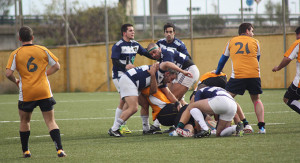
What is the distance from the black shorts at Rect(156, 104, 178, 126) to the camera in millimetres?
8742

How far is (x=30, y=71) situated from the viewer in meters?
6.51

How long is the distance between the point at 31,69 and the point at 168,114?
300 cm

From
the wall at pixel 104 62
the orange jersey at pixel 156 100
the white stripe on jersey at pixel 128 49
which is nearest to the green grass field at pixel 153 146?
the orange jersey at pixel 156 100

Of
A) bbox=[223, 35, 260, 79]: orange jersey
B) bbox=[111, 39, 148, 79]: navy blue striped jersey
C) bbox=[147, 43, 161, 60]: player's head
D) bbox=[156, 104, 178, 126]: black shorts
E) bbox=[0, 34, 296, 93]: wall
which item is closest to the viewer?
bbox=[223, 35, 260, 79]: orange jersey

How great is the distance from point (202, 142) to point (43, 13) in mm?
36219

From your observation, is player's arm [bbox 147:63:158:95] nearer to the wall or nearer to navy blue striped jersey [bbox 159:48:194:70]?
navy blue striped jersey [bbox 159:48:194:70]

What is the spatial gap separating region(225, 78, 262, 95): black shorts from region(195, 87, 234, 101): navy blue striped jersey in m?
0.61

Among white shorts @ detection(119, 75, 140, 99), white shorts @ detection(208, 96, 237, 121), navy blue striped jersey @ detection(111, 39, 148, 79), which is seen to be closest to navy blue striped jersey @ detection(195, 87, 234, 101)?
white shorts @ detection(208, 96, 237, 121)

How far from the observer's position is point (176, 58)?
966 centimetres

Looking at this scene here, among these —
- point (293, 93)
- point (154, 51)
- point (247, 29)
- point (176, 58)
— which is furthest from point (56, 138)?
point (293, 93)

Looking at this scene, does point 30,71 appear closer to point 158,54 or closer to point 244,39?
point 158,54

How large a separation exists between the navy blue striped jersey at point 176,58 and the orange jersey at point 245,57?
3.77 ft

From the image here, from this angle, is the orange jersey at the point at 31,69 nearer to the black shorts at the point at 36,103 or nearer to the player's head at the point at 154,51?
the black shorts at the point at 36,103

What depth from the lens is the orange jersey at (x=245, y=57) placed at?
8445 mm
